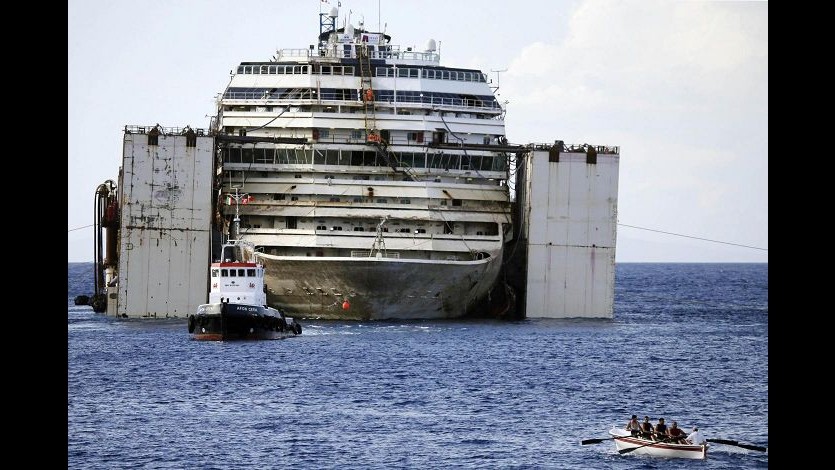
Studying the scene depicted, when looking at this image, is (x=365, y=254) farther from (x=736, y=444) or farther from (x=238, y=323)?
(x=736, y=444)

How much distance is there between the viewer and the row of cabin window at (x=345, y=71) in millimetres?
76562

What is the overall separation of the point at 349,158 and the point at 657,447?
1577 inches

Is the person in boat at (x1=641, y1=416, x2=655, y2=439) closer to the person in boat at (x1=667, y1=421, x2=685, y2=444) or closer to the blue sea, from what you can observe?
the person in boat at (x1=667, y1=421, x2=685, y2=444)

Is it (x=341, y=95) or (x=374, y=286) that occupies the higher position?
(x=341, y=95)

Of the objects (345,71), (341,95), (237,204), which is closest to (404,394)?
(237,204)

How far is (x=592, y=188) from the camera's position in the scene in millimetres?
71125

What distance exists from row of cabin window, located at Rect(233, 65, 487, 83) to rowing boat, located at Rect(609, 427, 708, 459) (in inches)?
1730

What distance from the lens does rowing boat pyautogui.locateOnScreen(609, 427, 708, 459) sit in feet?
113

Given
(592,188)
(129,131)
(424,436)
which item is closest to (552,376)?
(424,436)

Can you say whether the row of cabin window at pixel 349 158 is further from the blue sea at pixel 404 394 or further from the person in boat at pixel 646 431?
the person in boat at pixel 646 431

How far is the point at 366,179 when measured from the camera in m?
72.4

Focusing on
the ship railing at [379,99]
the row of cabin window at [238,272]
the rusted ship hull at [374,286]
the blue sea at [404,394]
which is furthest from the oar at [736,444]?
the ship railing at [379,99]

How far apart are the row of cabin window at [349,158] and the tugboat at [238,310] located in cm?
857

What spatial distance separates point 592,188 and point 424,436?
36302 millimetres
